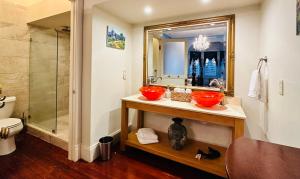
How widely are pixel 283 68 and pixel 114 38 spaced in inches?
78.4

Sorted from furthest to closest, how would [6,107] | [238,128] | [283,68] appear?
[6,107] < [238,128] < [283,68]

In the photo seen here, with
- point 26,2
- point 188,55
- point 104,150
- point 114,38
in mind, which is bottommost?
point 104,150

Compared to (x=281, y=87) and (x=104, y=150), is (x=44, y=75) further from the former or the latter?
(x=281, y=87)

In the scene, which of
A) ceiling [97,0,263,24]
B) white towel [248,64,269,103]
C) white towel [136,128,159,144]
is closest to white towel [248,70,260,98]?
white towel [248,64,269,103]

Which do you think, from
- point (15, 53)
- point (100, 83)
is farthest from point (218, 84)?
point (15, 53)

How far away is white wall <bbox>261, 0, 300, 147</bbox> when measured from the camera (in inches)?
39.0

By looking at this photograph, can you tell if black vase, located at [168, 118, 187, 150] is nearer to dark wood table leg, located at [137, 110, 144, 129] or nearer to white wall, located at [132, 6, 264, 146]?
white wall, located at [132, 6, 264, 146]

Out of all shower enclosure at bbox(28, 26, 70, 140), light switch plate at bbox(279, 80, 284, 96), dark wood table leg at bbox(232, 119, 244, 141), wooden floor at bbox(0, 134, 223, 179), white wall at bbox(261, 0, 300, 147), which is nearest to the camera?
white wall at bbox(261, 0, 300, 147)

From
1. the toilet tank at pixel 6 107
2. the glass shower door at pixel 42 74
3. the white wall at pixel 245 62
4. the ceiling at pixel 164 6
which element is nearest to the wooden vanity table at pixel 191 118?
the white wall at pixel 245 62

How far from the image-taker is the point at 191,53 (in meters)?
2.23

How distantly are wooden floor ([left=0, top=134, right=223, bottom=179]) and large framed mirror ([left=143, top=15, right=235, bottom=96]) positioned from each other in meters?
1.09

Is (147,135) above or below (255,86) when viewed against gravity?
below

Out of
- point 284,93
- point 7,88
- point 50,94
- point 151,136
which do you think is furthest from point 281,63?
point 7,88

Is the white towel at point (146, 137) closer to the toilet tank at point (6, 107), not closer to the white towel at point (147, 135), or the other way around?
the white towel at point (147, 135)
